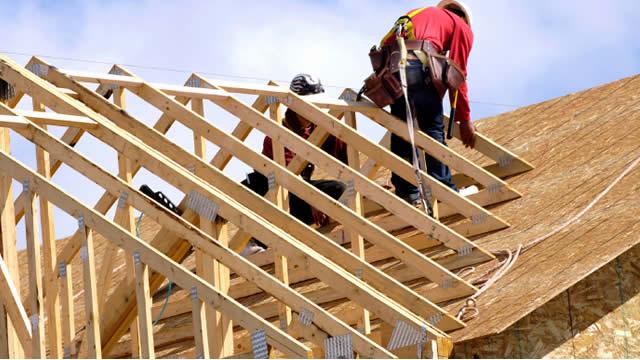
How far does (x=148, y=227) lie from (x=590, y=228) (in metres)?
6.24

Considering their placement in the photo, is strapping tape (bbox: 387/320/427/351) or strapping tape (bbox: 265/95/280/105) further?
strapping tape (bbox: 265/95/280/105)

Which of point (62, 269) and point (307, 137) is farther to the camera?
point (307, 137)

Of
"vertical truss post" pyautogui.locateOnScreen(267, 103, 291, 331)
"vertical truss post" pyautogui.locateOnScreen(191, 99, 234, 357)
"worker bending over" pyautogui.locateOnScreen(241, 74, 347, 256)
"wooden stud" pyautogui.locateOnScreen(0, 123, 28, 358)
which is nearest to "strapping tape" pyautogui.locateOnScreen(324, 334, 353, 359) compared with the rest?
"vertical truss post" pyautogui.locateOnScreen(267, 103, 291, 331)

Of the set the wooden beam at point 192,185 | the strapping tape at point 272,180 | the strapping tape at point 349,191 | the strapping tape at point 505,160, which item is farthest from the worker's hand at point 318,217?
the wooden beam at point 192,185

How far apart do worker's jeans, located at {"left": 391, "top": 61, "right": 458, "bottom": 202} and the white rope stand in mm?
1528

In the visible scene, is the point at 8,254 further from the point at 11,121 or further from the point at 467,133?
the point at 467,133

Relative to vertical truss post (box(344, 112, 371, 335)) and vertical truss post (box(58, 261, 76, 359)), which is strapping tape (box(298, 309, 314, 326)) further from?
vertical truss post (box(58, 261, 76, 359))

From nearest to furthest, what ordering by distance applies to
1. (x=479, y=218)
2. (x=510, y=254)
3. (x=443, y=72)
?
(x=510, y=254) < (x=479, y=218) < (x=443, y=72)

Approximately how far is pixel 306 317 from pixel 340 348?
0.95ft

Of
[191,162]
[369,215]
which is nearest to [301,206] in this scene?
[369,215]

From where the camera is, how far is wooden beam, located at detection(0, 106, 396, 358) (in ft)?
A: 30.5

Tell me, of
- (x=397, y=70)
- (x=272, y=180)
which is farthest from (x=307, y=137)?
(x=272, y=180)

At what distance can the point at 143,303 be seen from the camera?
9.43 m

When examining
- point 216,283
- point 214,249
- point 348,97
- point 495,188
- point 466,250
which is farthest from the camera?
point 348,97
